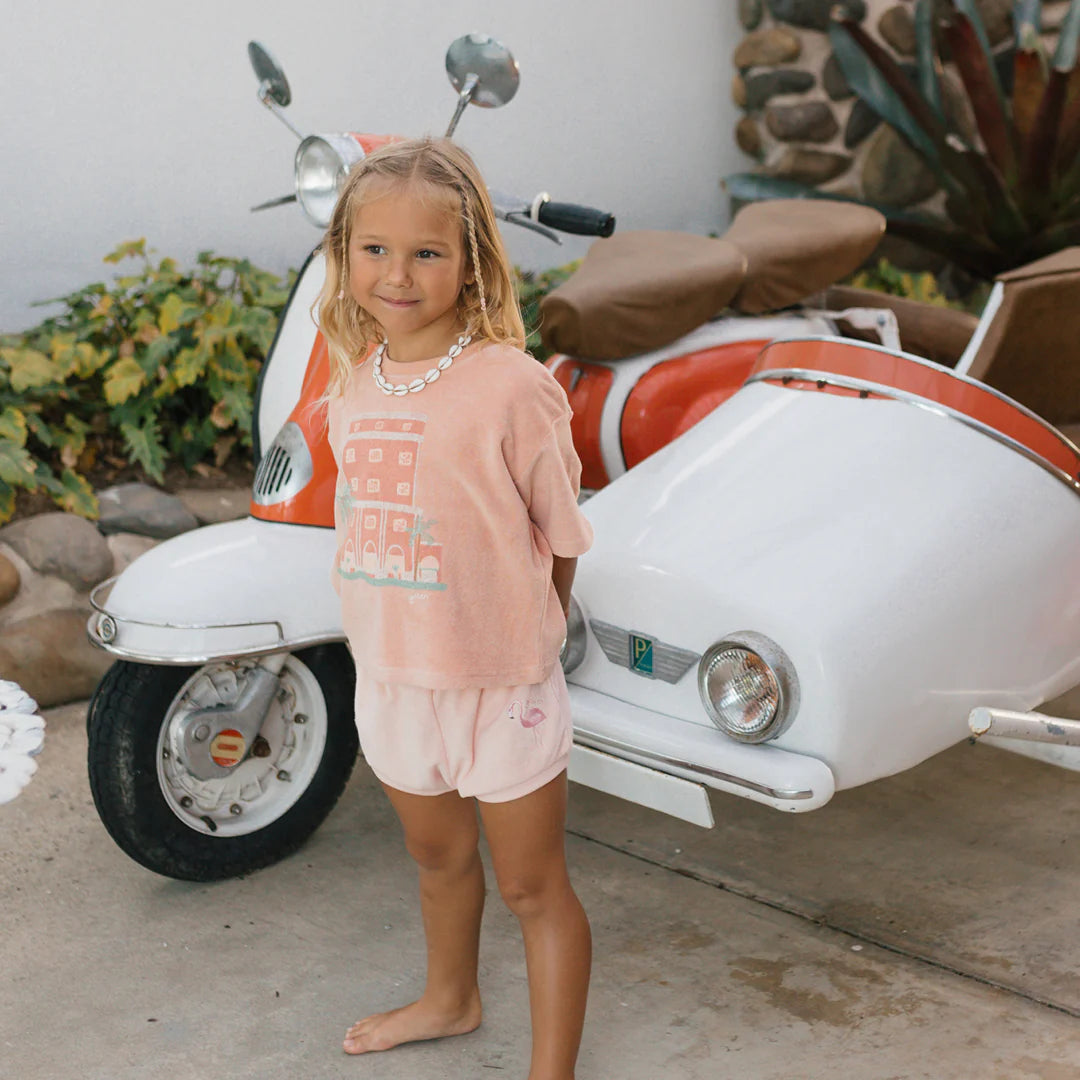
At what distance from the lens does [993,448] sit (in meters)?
2.10

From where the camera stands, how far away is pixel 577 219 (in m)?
2.26

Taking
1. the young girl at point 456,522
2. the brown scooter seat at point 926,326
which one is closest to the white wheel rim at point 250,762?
the young girl at point 456,522

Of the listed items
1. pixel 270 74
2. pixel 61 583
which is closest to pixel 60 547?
pixel 61 583

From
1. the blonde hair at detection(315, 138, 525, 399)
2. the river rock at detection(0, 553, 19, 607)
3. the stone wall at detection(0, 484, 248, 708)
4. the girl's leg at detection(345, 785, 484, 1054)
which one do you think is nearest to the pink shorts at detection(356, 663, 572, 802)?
the girl's leg at detection(345, 785, 484, 1054)

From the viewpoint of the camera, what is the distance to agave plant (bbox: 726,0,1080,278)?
4.71m

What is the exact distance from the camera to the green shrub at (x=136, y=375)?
3.40m

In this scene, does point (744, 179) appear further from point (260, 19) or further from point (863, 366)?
point (863, 366)

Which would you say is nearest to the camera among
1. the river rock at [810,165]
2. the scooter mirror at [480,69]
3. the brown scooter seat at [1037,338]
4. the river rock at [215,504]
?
the scooter mirror at [480,69]

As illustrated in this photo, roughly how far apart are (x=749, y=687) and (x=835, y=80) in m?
4.14

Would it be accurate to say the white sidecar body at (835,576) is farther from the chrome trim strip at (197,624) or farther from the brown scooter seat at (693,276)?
the brown scooter seat at (693,276)

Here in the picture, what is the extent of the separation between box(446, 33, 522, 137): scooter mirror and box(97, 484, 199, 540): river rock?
5.04 ft

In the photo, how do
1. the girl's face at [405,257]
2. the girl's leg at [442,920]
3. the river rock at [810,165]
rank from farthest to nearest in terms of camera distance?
the river rock at [810,165] < the girl's leg at [442,920] < the girl's face at [405,257]

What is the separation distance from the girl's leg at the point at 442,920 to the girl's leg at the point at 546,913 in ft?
0.35

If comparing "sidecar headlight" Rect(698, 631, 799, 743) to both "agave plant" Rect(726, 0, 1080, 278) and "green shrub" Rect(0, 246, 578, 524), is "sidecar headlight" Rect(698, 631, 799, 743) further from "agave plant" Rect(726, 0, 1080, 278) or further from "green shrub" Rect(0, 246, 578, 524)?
"agave plant" Rect(726, 0, 1080, 278)
